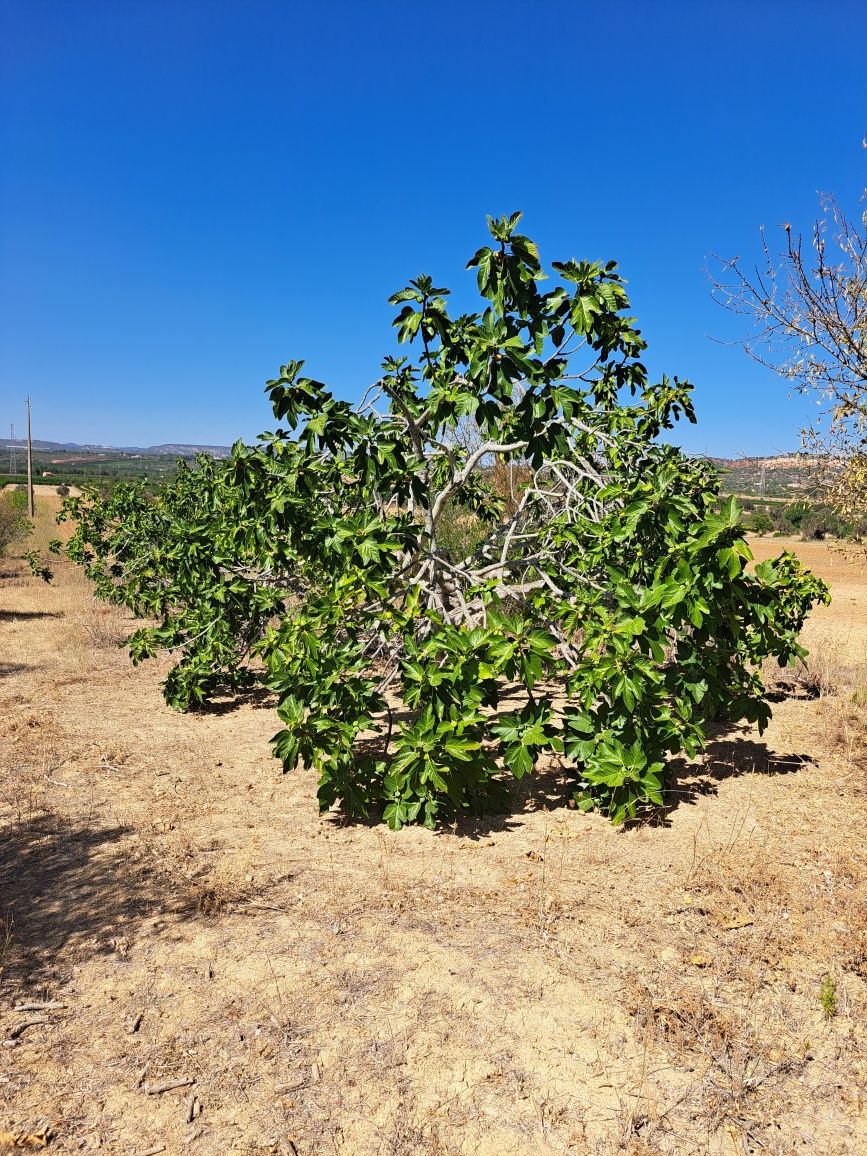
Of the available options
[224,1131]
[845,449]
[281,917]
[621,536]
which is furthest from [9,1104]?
[845,449]

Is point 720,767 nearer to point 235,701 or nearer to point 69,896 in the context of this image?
point 69,896

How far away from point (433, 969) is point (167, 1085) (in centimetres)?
110

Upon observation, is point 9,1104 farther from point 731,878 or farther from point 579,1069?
point 731,878

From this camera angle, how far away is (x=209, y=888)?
154 inches

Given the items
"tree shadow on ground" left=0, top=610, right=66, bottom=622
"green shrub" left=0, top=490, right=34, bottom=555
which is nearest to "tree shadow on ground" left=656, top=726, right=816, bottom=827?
"tree shadow on ground" left=0, top=610, right=66, bottom=622

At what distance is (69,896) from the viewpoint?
3811 millimetres

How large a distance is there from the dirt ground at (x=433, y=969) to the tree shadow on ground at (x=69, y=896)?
2cm

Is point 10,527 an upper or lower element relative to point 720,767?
upper

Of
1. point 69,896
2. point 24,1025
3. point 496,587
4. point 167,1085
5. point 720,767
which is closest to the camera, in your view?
point 167,1085

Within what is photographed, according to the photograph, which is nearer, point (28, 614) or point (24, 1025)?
point (24, 1025)

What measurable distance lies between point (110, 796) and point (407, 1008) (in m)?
3.00

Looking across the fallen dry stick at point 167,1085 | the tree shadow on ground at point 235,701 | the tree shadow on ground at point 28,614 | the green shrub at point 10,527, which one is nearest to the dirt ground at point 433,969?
the fallen dry stick at point 167,1085

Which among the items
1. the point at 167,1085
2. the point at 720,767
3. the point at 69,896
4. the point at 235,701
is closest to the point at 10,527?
the point at 235,701

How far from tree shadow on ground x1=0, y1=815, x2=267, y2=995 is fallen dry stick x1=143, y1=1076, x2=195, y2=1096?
2.58ft
